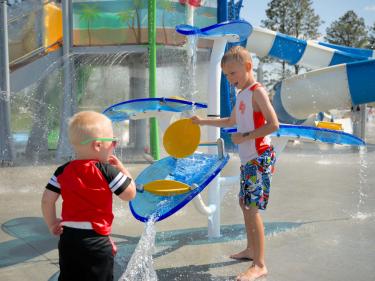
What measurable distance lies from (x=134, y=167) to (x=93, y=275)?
5.39 meters

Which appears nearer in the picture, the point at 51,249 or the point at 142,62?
the point at 51,249

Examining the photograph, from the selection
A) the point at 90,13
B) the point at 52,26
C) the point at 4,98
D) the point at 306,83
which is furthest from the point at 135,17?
the point at 306,83

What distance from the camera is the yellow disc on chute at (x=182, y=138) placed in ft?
10.5

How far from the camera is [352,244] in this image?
338cm

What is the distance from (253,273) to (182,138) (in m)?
1.09

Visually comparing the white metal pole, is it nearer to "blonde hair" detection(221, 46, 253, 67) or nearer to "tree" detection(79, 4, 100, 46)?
"blonde hair" detection(221, 46, 253, 67)

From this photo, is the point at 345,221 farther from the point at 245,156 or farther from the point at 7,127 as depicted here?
the point at 7,127

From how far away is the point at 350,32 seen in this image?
32719 mm

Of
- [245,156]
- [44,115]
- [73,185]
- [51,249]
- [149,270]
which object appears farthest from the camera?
[44,115]

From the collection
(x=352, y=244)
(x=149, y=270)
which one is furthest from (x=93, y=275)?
(x=352, y=244)

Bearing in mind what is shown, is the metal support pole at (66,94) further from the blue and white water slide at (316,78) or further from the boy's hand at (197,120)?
the boy's hand at (197,120)

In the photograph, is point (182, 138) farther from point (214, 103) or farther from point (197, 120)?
point (214, 103)

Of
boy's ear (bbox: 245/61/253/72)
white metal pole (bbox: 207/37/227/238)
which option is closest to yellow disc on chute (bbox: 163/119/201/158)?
white metal pole (bbox: 207/37/227/238)

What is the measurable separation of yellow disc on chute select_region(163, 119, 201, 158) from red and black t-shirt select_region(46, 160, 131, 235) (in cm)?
137
